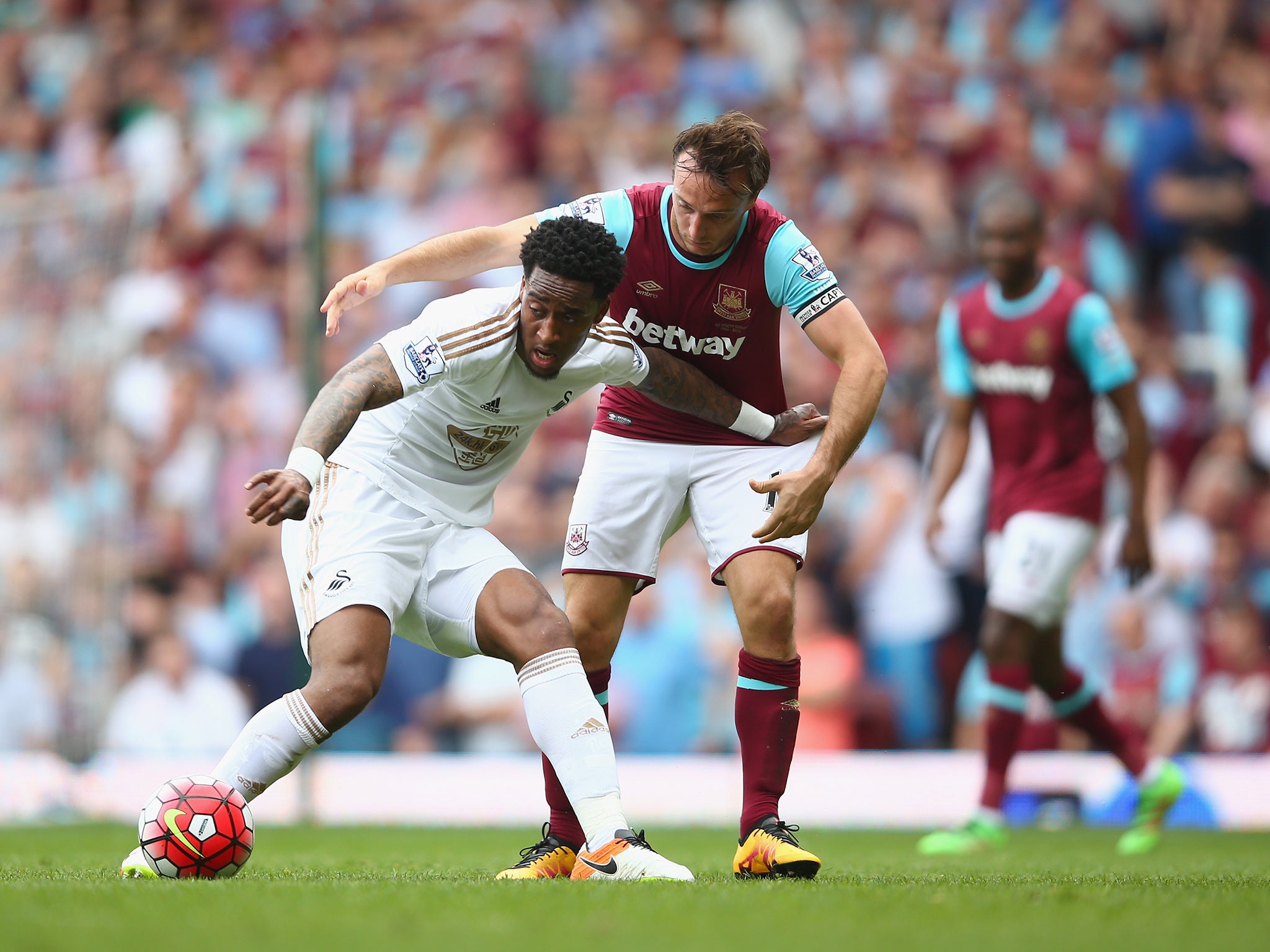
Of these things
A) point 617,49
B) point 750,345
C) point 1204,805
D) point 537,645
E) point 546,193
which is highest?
point 617,49

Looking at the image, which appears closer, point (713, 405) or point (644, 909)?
point (644, 909)

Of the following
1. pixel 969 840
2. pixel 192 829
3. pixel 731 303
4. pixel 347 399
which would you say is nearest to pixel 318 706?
pixel 192 829

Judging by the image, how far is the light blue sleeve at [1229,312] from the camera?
10.5m

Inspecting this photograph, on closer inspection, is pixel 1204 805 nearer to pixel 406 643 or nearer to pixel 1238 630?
pixel 1238 630

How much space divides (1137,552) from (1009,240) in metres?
1.61

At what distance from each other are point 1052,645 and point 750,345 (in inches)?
112

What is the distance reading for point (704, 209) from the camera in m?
5.01

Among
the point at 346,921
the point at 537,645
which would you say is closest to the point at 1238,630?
the point at 537,645

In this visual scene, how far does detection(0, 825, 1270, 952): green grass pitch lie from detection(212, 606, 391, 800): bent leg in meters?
0.35

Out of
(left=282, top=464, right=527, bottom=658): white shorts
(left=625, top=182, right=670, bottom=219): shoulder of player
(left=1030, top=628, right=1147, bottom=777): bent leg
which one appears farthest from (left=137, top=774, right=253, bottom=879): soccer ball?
(left=1030, top=628, right=1147, bottom=777): bent leg

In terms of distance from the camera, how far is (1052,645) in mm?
7449

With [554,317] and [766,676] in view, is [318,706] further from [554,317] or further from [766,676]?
[766,676]

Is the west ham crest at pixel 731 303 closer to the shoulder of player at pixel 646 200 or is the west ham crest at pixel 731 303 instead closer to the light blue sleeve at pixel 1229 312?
the shoulder of player at pixel 646 200

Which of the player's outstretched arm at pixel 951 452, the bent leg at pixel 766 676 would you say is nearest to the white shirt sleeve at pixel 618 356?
the bent leg at pixel 766 676
